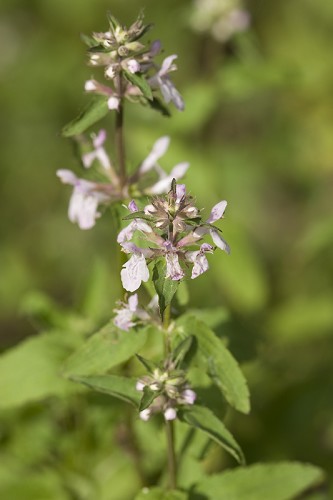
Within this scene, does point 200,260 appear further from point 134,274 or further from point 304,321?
point 304,321

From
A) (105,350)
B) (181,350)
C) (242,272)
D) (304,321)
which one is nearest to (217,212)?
(181,350)

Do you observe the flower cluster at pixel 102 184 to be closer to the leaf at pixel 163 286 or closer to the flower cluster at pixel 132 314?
the flower cluster at pixel 132 314

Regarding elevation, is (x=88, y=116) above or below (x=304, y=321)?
above

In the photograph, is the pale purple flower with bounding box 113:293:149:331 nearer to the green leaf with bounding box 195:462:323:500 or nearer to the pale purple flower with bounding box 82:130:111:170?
the pale purple flower with bounding box 82:130:111:170

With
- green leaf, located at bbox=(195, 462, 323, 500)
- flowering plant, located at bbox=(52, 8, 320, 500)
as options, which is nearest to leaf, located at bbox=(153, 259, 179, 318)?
flowering plant, located at bbox=(52, 8, 320, 500)

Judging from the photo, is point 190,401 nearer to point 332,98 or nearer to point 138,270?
point 138,270

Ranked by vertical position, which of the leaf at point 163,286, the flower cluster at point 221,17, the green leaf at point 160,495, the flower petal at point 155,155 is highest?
the flower cluster at point 221,17

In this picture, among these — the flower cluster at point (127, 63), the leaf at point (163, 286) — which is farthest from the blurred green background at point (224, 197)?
the leaf at point (163, 286)
